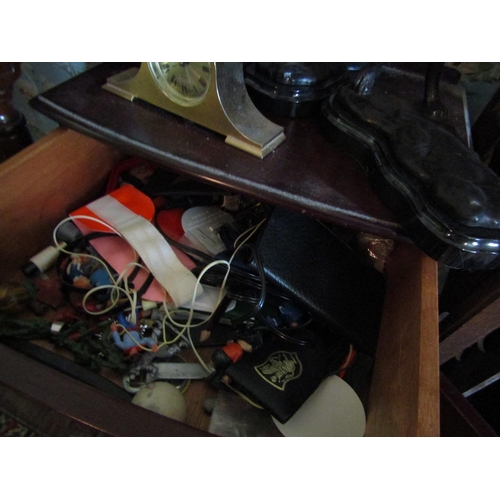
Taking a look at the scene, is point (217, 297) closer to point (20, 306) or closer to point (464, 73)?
point (20, 306)

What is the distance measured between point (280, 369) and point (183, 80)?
0.40 metres

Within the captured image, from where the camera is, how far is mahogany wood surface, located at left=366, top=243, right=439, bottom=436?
307 millimetres

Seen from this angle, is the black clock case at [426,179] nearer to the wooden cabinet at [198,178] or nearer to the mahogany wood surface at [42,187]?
the wooden cabinet at [198,178]

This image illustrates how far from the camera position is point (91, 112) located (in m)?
0.53

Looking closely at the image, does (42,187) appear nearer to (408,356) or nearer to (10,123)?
(10,123)

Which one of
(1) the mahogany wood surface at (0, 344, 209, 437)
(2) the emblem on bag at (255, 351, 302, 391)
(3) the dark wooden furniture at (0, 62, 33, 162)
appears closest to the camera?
(1) the mahogany wood surface at (0, 344, 209, 437)

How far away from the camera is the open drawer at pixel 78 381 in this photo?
0.96 feet

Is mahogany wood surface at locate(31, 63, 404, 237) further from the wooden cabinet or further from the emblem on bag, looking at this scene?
the emblem on bag

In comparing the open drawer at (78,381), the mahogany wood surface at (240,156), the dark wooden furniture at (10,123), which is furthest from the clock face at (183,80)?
the dark wooden furniture at (10,123)

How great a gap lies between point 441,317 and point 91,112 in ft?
2.06

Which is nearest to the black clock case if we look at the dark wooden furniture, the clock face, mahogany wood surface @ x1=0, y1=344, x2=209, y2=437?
the clock face

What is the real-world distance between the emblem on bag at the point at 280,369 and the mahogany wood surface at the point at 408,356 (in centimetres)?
10
